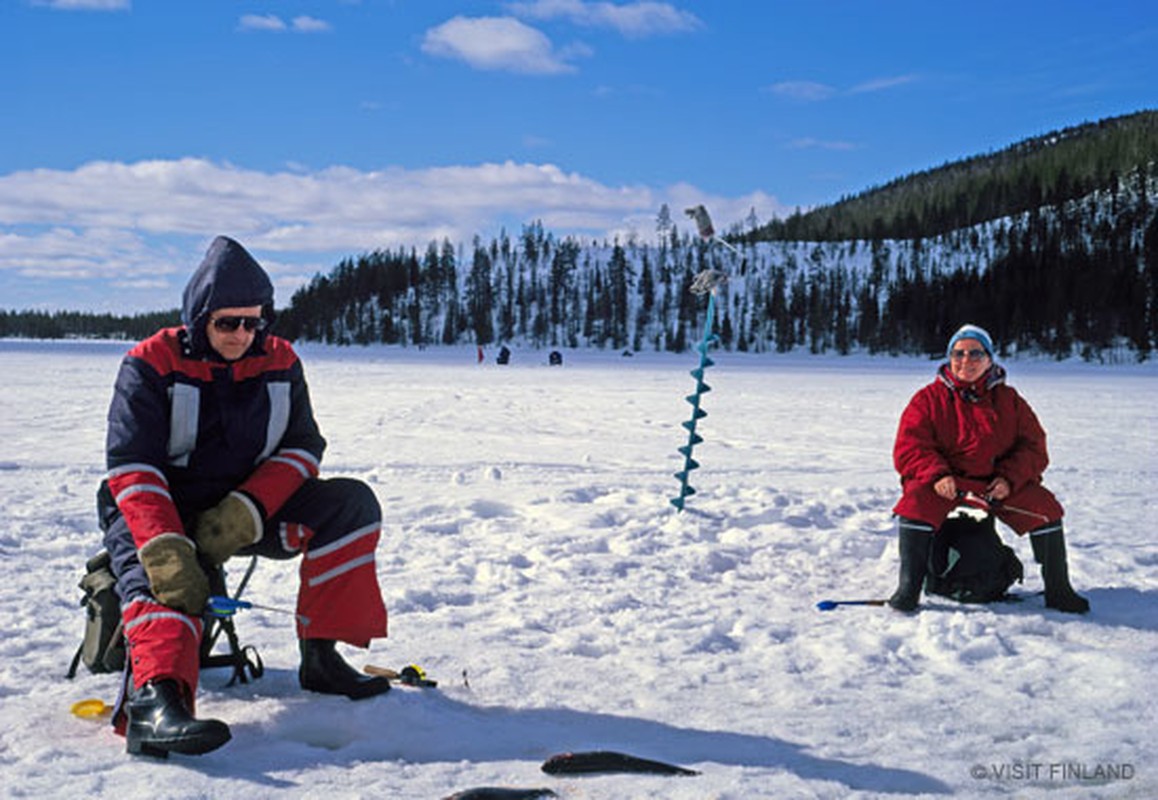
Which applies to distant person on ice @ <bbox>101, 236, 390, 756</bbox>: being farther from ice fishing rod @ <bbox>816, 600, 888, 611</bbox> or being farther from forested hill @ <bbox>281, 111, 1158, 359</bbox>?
forested hill @ <bbox>281, 111, 1158, 359</bbox>

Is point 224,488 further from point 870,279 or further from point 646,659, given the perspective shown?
point 870,279

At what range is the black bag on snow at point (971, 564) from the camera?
460cm

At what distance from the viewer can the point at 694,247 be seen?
13750 centimetres

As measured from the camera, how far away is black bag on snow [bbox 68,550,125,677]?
10.7ft

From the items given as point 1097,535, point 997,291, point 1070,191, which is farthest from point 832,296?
point 1097,535

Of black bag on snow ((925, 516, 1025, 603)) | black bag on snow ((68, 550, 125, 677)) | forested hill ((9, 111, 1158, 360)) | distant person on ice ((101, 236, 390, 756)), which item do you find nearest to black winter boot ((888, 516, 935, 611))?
black bag on snow ((925, 516, 1025, 603))

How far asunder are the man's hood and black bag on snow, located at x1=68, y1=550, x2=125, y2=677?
862mm

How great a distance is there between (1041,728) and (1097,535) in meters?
3.70

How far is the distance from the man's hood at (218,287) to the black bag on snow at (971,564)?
342cm

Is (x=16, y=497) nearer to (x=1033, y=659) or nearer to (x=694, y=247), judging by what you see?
(x=1033, y=659)

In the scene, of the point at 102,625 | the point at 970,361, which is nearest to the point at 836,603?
the point at 970,361

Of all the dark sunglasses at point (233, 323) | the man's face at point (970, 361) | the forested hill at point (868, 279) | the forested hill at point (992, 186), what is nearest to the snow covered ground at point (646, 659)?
the man's face at point (970, 361)

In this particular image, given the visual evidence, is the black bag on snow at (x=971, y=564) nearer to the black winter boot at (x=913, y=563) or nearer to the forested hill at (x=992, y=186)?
the black winter boot at (x=913, y=563)

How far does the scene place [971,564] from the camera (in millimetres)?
4609
